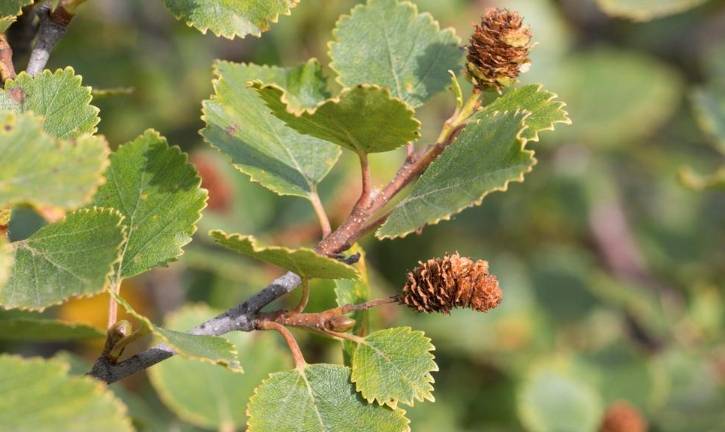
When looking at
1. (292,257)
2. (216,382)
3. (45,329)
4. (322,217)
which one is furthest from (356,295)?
(216,382)

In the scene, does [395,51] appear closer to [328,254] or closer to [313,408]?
[328,254]

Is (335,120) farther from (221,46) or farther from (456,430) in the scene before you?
(221,46)

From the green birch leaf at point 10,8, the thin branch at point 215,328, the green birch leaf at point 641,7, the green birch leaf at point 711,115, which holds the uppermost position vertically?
the green birch leaf at point 10,8

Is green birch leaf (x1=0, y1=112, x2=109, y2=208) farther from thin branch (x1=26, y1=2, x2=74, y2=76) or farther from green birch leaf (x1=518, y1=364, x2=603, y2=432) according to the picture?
green birch leaf (x1=518, y1=364, x2=603, y2=432)

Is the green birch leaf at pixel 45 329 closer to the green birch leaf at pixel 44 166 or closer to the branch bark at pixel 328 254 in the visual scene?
the branch bark at pixel 328 254

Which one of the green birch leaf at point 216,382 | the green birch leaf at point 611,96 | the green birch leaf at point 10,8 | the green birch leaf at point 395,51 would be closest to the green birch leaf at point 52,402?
the green birch leaf at point 10,8

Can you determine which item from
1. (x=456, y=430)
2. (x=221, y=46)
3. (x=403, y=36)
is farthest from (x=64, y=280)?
(x=221, y=46)
